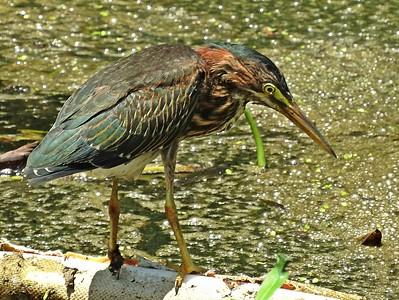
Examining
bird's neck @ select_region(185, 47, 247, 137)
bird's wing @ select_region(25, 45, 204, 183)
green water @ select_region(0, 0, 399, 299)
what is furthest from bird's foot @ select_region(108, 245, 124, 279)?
green water @ select_region(0, 0, 399, 299)

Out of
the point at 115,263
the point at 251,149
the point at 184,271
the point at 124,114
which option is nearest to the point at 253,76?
the point at 124,114

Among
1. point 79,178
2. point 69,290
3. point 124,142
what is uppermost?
point 124,142

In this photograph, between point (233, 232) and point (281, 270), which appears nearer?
point (281, 270)

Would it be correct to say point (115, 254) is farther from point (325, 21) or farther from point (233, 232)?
point (325, 21)

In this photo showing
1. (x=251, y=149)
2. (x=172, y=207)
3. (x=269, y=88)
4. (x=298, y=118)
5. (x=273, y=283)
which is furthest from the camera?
(x=251, y=149)

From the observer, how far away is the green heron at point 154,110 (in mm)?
5039

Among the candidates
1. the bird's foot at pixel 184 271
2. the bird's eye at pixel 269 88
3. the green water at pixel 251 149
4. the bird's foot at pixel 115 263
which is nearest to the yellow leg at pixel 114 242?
the bird's foot at pixel 115 263

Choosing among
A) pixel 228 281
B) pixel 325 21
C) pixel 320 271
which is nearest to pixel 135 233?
pixel 320 271

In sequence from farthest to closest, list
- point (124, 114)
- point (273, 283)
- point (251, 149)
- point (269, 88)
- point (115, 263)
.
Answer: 1. point (251, 149)
2. point (269, 88)
3. point (124, 114)
4. point (115, 263)
5. point (273, 283)

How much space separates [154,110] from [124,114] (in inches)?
5.9

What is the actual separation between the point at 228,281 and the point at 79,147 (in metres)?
0.89

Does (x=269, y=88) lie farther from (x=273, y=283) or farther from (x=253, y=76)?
(x=273, y=283)

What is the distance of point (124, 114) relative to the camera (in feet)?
16.9

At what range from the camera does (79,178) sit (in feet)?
22.8
